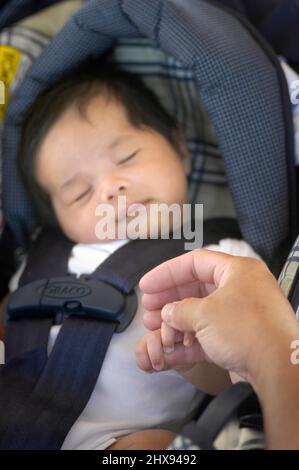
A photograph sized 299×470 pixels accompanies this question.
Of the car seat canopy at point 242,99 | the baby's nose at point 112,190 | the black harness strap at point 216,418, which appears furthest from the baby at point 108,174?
the black harness strap at point 216,418

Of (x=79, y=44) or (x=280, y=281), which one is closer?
(x=280, y=281)

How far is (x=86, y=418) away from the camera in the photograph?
850mm

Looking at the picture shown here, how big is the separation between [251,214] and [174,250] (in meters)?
0.15

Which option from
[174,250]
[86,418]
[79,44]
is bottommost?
[86,418]

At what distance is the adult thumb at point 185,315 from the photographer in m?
0.64

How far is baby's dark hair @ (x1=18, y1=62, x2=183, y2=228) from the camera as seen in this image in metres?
1.08

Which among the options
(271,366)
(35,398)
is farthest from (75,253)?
(271,366)

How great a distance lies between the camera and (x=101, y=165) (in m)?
1.04

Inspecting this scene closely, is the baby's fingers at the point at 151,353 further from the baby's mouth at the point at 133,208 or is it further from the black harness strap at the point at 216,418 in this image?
the baby's mouth at the point at 133,208

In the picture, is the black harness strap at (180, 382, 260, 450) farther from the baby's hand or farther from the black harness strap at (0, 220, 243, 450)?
the black harness strap at (0, 220, 243, 450)
